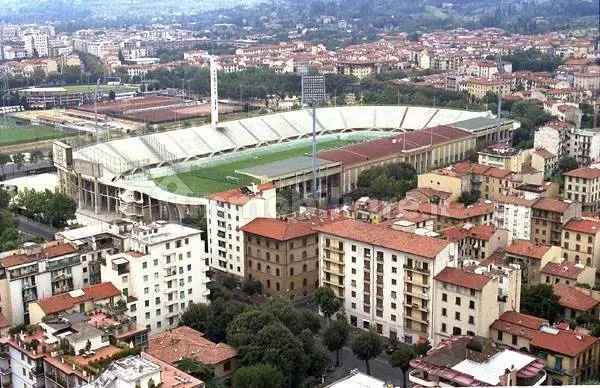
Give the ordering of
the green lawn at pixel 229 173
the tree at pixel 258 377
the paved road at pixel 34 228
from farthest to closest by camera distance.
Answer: the green lawn at pixel 229 173 → the paved road at pixel 34 228 → the tree at pixel 258 377

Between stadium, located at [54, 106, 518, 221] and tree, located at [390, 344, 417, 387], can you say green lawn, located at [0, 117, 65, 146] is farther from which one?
tree, located at [390, 344, 417, 387]

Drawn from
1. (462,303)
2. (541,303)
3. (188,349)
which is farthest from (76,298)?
(541,303)

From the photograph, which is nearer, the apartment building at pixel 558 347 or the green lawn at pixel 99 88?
the apartment building at pixel 558 347

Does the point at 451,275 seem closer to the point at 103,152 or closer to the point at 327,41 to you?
the point at 103,152

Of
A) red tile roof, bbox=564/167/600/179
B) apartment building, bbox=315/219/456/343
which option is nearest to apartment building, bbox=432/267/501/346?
apartment building, bbox=315/219/456/343

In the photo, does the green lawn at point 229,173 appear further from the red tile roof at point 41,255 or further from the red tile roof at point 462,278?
the red tile roof at point 462,278

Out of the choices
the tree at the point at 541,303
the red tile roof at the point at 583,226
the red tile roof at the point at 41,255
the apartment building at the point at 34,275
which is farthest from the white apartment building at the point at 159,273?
the red tile roof at the point at 583,226

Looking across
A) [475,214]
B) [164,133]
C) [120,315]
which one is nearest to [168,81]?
[164,133]

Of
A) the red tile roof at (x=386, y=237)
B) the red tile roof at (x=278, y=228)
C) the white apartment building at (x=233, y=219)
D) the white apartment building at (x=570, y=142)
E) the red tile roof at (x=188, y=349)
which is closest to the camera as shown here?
the red tile roof at (x=188, y=349)
